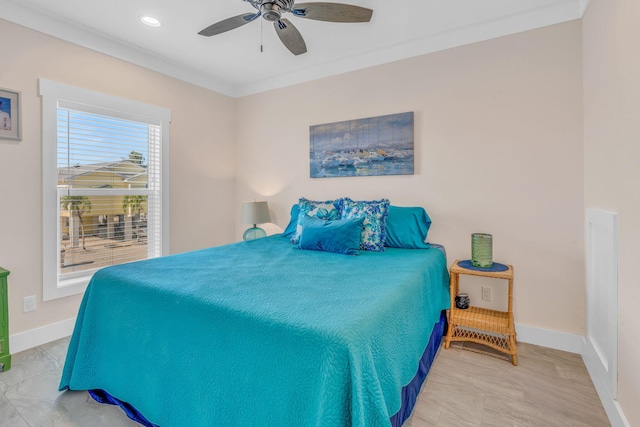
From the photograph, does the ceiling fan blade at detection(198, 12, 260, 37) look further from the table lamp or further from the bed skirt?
the bed skirt

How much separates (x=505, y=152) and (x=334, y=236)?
1545mm

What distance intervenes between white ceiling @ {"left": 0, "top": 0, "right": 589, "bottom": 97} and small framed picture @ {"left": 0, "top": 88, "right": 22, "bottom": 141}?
1.83ft

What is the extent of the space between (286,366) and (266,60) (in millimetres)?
3105

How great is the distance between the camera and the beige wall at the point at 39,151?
7.50ft

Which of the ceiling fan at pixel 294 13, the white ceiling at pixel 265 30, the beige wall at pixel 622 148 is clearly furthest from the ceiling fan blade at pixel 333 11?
the beige wall at pixel 622 148

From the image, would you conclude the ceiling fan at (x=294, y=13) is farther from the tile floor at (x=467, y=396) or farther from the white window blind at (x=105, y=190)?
the tile floor at (x=467, y=396)

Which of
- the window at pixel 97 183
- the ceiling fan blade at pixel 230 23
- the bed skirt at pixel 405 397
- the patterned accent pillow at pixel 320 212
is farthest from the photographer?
the patterned accent pillow at pixel 320 212

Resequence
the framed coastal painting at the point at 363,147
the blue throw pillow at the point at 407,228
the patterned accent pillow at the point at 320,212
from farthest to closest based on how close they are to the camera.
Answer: the framed coastal painting at the point at 363,147 → the patterned accent pillow at the point at 320,212 → the blue throw pillow at the point at 407,228

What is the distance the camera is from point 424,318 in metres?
1.78

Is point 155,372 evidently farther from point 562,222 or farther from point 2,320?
point 562,222

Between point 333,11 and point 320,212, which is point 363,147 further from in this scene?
point 333,11

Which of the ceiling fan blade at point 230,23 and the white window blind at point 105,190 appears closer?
the ceiling fan blade at point 230,23

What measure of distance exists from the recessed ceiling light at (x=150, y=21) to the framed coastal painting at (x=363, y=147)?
1667 mm

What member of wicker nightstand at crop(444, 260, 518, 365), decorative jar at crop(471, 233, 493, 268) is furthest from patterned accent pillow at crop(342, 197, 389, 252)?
decorative jar at crop(471, 233, 493, 268)
